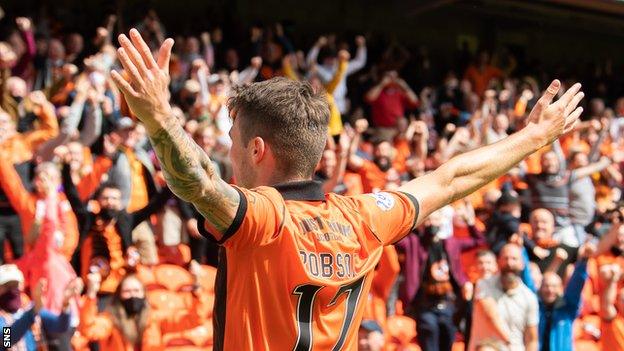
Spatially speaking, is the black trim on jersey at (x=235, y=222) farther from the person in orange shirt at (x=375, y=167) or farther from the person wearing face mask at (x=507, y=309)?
the person in orange shirt at (x=375, y=167)

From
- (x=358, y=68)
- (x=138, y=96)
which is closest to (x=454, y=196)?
(x=138, y=96)

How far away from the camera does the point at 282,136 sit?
2275mm

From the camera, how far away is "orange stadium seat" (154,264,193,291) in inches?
287

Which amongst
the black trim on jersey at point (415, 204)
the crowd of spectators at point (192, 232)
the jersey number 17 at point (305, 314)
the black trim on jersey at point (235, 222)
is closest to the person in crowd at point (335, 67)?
the crowd of spectators at point (192, 232)

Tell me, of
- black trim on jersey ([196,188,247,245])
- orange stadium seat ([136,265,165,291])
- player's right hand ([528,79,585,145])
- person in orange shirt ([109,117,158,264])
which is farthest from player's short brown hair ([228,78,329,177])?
person in orange shirt ([109,117,158,264])

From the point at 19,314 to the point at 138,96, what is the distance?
380 cm

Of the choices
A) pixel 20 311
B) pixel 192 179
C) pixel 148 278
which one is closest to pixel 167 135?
pixel 192 179

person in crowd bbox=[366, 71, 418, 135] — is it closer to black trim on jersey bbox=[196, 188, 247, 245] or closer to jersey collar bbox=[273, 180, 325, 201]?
jersey collar bbox=[273, 180, 325, 201]

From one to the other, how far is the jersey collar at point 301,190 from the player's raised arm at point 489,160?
0.34 metres

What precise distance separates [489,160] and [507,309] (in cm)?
480

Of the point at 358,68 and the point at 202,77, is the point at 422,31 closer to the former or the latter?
the point at 358,68

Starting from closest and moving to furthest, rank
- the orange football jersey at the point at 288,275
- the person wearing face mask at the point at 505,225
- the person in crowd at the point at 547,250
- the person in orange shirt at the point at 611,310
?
the orange football jersey at the point at 288,275 < the person in orange shirt at the point at 611,310 < the person in crowd at the point at 547,250 < the person wearing face mask at the point at 505,225

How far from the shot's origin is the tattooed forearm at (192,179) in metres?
2.05

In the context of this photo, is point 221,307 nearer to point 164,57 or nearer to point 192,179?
point 192,179
